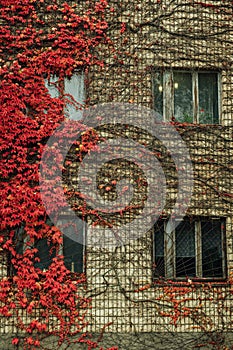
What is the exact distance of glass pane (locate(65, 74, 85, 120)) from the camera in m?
→ 10.4

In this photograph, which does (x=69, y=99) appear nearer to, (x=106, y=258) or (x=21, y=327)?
(x=106, y=258)

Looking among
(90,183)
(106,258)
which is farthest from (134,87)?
(106,258)

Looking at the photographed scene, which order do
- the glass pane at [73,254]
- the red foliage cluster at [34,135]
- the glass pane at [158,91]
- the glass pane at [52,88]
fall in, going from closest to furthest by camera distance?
the red foliage cluster at [34,135], the glass pane at [73,254], the glass pane at [52,88], the glass pane at [158,91]

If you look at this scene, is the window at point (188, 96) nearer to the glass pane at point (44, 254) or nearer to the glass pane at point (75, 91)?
the glass pane at point (75, 91)

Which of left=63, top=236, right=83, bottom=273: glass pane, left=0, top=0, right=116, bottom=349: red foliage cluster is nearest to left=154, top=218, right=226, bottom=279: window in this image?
left=63, top=236, right=83, bottom=273: glass pane

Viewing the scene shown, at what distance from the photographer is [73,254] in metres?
10.1

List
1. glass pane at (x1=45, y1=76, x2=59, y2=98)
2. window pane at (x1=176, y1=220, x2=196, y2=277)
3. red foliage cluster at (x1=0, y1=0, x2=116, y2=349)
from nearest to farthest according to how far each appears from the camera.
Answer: red foliage cluster at (x1=0, y1=0, x2=116, y2=349) < window pane at (x1=176, y1=220, x2=196, y2=277) < glass pane at (x1=45, y1=76, x2=59, y2=98)

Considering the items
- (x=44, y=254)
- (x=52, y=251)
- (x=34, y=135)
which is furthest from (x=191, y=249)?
(x=34, y=135)

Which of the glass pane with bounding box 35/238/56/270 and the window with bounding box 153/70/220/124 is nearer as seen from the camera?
the glass pane with bounding box 35/238/56/270

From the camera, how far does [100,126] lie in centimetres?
1040

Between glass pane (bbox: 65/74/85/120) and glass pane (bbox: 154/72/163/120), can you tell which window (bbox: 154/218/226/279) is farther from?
glass pane (bbox: 65/74/85/120)

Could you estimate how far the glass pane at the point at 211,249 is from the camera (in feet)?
33.8

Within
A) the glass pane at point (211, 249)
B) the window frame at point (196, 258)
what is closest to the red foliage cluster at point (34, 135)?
the window frame at point (196, 258)

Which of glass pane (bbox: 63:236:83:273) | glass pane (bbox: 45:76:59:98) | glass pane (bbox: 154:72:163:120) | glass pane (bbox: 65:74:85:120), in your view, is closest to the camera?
glass pane (bbox: 63:236:83:273)
